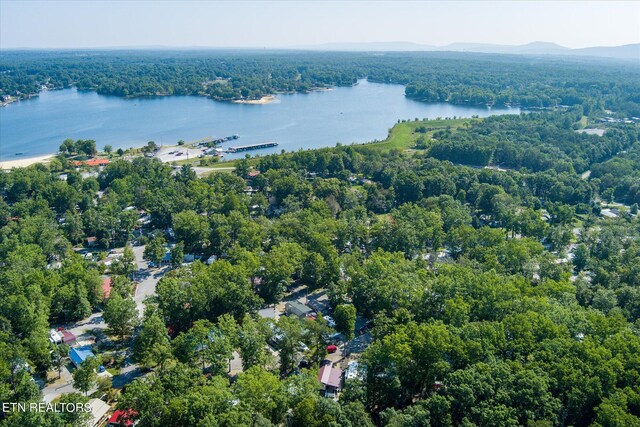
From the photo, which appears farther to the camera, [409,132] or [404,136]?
[409,132]

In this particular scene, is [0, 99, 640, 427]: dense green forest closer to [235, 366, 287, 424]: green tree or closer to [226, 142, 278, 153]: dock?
[235, 366, 287, 424]: green tree

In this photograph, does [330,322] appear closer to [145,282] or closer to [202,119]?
[145,282]

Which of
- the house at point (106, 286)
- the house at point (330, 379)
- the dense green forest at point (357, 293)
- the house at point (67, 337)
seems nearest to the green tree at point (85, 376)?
the dense green forest at point (357, 293)

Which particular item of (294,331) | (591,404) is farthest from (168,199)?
(591,404)

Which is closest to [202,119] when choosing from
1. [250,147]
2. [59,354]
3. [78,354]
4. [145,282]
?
[250,147]

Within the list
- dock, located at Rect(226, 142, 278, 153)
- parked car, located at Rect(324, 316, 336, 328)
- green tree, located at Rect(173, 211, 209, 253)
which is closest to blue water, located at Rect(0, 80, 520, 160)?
dock, located at Rect(226, 142, 278, 153)
